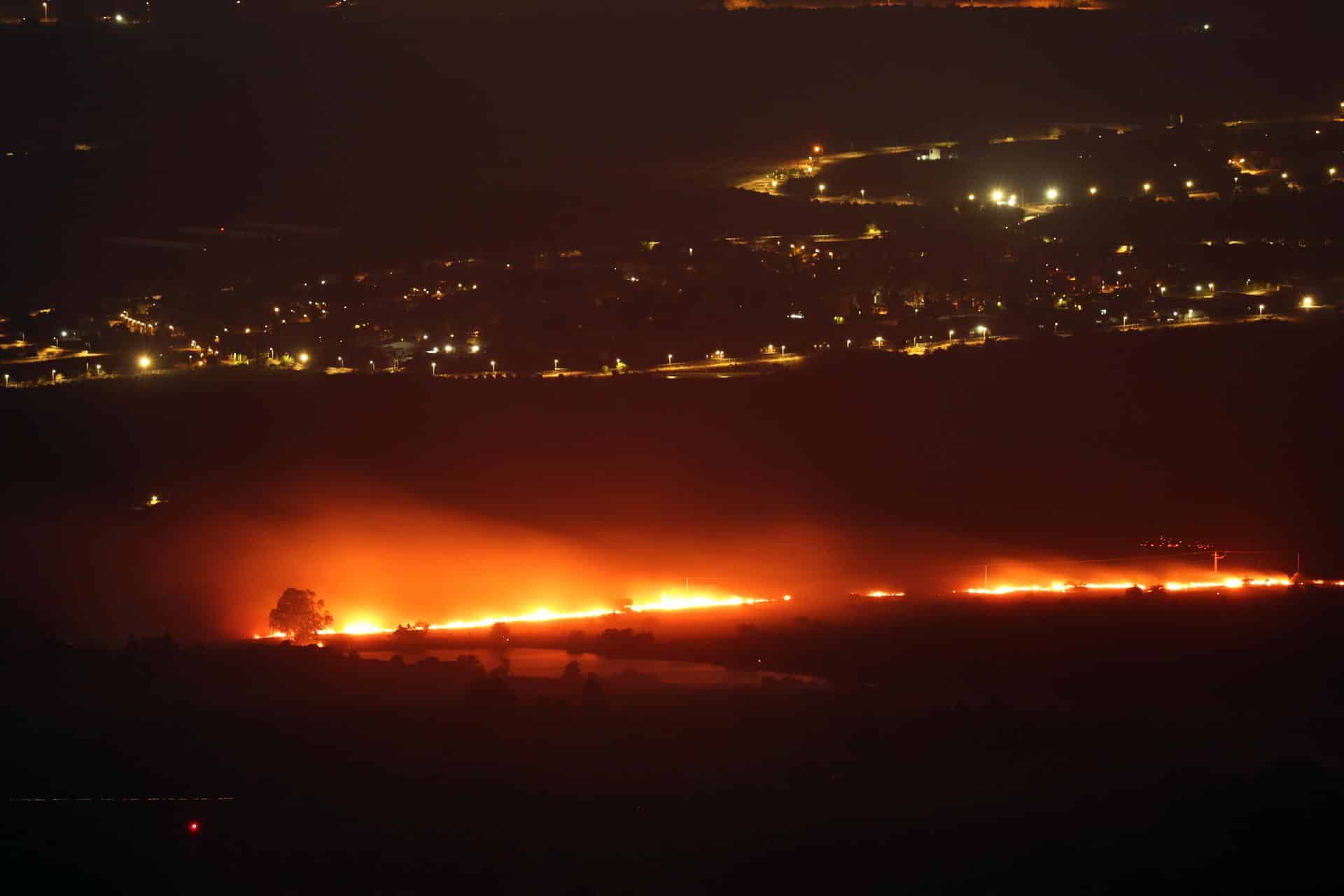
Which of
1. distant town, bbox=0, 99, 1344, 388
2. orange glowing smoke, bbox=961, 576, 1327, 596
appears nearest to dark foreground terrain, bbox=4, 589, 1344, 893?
orange glowing smoke, bbox=961, 576, 1327, 596

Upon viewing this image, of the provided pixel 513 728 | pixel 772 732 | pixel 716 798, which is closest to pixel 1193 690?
pixel 772 732

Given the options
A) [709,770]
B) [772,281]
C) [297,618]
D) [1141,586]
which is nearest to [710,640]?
[709,770]

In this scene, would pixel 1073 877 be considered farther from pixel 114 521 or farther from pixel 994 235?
pixel 994 235

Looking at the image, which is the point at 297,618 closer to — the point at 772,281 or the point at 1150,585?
the point at 1150,585

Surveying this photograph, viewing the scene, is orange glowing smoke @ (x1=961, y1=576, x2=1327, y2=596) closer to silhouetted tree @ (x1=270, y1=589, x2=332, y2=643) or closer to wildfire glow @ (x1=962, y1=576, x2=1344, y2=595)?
wildfire glow @ (x1=962, y1=576, x2=1344, y2=595)

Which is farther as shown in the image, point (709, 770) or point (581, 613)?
point (581, 613)

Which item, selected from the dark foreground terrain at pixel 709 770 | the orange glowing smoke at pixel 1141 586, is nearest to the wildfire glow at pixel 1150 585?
the orange glowing smoke at pixel 1141 586

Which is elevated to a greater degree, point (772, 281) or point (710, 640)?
point (772, 281)
